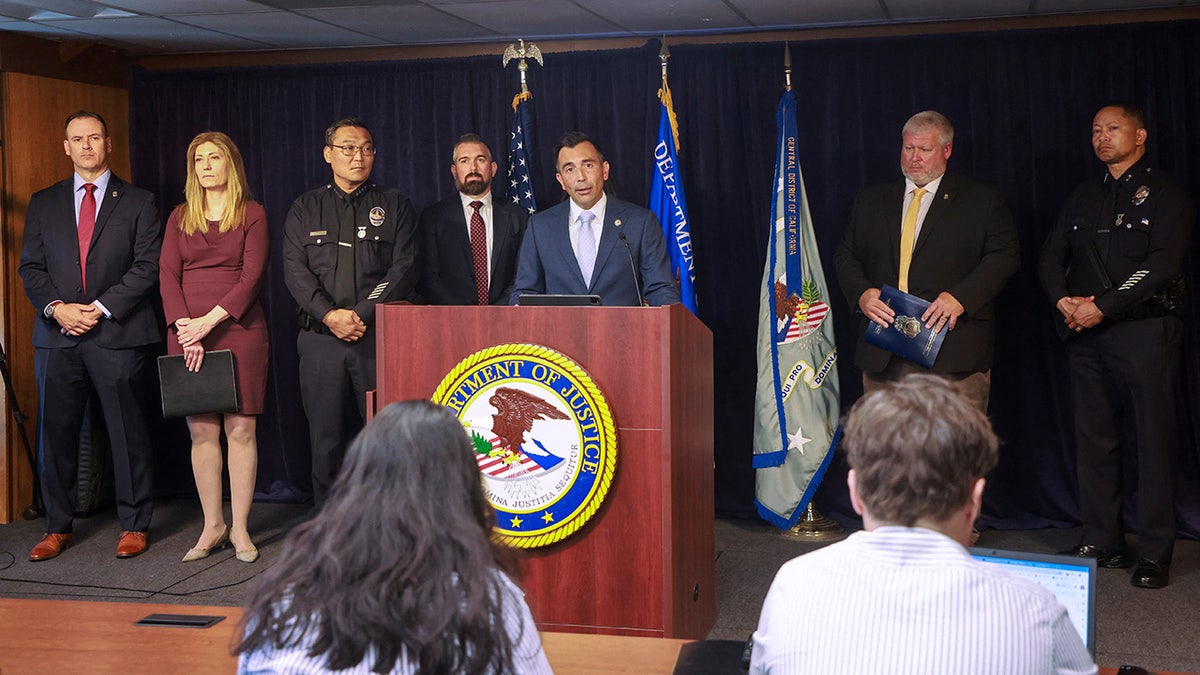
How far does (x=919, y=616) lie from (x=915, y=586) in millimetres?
35

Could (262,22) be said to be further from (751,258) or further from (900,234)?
(900,234)

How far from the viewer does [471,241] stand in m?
5.29

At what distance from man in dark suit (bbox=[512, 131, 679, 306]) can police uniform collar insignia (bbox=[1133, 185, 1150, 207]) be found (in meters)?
1.89

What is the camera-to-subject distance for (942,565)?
1.44m

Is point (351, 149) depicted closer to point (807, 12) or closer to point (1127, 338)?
point (807, 12)

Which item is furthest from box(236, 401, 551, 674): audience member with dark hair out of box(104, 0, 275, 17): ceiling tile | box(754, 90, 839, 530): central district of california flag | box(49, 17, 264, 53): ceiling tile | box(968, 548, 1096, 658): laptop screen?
box(49, 17, 264, 53): ceiling tile

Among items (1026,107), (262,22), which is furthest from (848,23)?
(262,22)

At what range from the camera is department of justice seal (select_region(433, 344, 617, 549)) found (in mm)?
3164

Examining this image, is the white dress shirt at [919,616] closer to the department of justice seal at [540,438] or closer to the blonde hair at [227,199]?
the department of justice seal at [540,438]

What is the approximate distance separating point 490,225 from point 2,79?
2.62 meters

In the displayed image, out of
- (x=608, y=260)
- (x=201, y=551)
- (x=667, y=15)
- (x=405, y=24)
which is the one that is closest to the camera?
(x=608, y=260)

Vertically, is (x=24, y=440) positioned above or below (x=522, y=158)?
below

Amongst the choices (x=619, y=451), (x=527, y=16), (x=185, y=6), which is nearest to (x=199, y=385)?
(x=185, y=6)

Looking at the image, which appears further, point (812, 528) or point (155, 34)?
point (155, 34)
